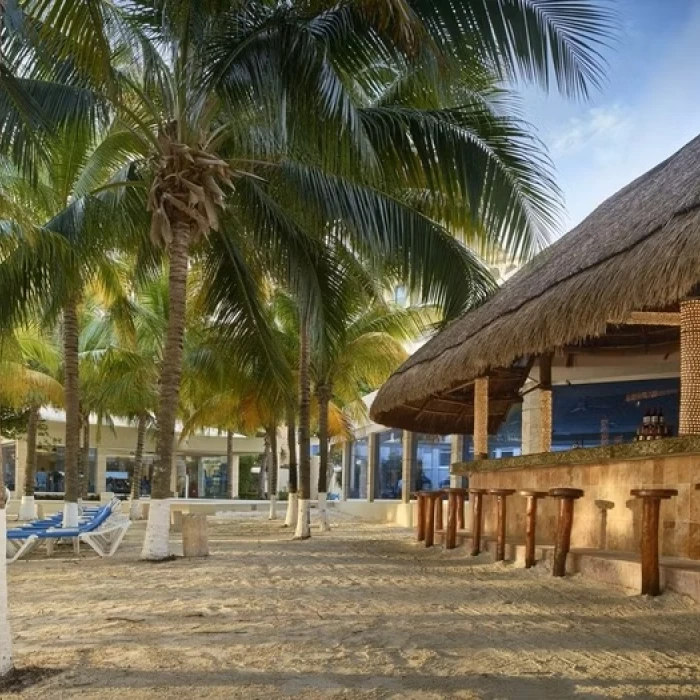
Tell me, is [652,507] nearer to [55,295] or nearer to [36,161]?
[36,161]

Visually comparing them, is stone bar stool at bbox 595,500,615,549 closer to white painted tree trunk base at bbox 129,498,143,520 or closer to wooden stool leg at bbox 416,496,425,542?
wooden stool leg at bbox 416,496,425,542

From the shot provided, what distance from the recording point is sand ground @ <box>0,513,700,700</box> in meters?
4.00

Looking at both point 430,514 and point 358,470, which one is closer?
point 430,514

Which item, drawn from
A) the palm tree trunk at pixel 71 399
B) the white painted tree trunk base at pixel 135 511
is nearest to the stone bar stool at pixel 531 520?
the palm tree trunk at pixel 71 399

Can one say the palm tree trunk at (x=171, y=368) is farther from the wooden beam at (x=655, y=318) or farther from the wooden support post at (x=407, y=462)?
the wooden support post at (x=407, y=462)

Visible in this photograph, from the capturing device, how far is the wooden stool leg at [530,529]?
26.6 ft

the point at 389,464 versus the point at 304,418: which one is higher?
the point at 304,418

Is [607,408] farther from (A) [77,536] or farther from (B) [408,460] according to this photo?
(A) [77,536]

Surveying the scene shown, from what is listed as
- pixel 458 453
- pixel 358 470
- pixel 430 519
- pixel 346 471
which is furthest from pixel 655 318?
pixel 346 471

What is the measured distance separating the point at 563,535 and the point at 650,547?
143 centimetres

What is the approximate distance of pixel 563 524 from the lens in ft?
24.4

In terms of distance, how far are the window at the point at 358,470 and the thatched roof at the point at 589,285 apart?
17544mm

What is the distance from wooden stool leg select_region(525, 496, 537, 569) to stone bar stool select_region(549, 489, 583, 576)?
0.53 m

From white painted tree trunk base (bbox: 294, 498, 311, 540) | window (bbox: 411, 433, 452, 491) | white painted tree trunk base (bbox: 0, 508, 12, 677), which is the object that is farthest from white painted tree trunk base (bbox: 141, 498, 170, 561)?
window (bbox: 411, 433, 452, 491)
